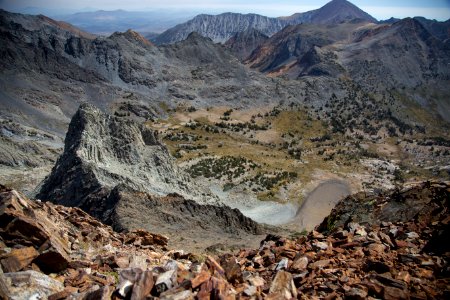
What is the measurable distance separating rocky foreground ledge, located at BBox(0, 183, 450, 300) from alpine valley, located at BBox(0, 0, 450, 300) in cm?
5

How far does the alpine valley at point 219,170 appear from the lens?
10.3m

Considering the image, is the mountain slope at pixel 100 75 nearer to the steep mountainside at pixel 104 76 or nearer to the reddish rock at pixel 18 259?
the steep mountainside at pixel 104 76

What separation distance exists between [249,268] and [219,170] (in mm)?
51950

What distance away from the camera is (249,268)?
493 inches

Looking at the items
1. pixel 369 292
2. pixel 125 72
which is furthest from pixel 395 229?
pixel 125 72

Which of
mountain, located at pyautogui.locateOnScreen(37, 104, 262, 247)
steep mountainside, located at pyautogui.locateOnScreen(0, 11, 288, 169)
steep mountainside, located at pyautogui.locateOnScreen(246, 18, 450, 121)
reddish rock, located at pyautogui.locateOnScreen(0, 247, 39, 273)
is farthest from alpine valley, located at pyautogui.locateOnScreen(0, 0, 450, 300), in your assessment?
steep mountainside, located at pyautogui.locateOnScreen(246, 18, 450, 121)

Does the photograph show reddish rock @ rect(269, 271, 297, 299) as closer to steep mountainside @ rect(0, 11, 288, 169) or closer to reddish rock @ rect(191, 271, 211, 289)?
reddish rock @ rect(191, 271, 211, 289)

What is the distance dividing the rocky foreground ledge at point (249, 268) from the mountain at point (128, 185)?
1365cm

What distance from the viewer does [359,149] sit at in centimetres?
9650

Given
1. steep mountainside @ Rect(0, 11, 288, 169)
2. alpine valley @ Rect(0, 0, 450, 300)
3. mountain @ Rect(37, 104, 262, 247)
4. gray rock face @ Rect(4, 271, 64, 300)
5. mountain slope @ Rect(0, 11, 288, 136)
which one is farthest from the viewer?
mountain slope @ Rect(0, 11, 288, 136)

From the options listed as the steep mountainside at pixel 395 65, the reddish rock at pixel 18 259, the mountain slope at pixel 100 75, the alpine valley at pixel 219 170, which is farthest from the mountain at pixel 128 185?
the steep mountainside at pixel 395 65

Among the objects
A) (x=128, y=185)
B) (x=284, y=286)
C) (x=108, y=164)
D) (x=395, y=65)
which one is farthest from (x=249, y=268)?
(x=395, y=65)

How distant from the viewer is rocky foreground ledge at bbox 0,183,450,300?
9.03m

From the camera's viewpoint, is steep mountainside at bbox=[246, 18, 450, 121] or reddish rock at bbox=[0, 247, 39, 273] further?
steep mountainside at bbox=[246, 18, 450, 121]
